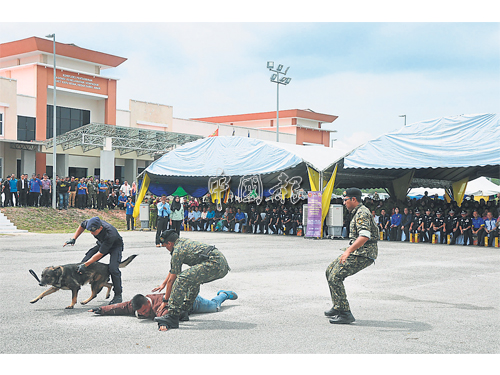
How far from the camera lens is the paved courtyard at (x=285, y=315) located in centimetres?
603

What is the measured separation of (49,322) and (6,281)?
387 cm

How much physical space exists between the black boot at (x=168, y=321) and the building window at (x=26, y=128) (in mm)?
36224

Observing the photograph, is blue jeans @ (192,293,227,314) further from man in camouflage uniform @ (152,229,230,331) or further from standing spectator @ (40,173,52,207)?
standing spectator @ (40,173,52,207)

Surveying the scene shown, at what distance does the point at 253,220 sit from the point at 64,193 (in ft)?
36.6

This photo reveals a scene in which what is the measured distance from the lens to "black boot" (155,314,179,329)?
6805 mm

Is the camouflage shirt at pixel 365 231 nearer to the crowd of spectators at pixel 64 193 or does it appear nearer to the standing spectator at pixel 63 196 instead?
the crowd of spectators at pixel 64 193

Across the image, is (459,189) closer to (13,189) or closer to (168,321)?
(13,189)

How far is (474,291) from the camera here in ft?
32.4

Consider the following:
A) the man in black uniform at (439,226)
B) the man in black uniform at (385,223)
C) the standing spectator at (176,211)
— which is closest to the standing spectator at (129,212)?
the standing spectator at (176,211)

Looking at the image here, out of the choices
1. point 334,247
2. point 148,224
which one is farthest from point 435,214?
point 148,224

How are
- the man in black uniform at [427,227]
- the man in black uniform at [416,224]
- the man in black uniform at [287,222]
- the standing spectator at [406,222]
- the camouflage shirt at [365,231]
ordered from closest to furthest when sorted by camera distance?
the camouflage shirt at [365,231] → the man in black uniform at [427,227] → the man in black uniform at [416,224] → the standing spectator at [406,222] → the man in black uniform at [287,222]

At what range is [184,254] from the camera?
684 cm

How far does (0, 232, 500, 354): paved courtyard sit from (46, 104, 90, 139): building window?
29752 mm

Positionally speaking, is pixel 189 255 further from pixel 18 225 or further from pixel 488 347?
pixel 18 225
